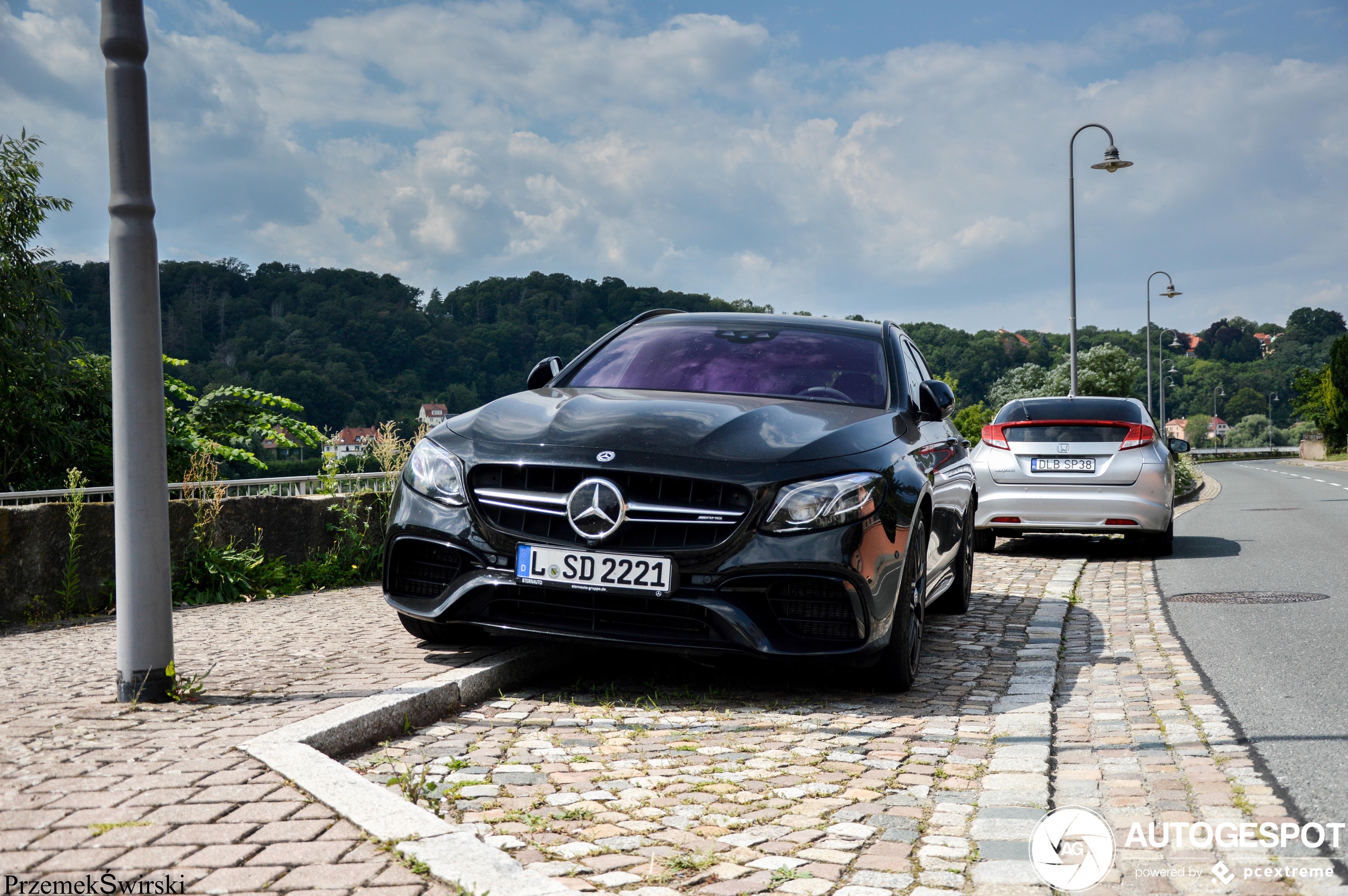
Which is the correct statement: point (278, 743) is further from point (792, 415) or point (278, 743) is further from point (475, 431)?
point (792, 415)

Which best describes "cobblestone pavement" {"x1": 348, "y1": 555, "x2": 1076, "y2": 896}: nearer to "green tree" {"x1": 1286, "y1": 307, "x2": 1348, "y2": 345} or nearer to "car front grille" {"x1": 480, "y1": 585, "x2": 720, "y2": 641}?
"car front grille" {"x1": 480, "y1": 585, "x2": 720, "y2": 641}

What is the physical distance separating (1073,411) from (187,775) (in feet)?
32.6

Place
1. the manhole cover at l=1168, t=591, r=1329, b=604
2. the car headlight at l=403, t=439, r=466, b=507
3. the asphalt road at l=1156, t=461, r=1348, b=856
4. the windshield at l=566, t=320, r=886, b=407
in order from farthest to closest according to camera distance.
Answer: the manhole cover at l=1168, t=591, r=1329, b=604, the windshield at l=566, t=320, r=886, b=407, the car headlight at l=403, t=439, r=466, b=507, the asphalt road at l=1156, t=461, r=1348, b=856

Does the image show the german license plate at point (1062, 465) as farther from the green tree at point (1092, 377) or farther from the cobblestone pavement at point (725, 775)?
the green tree at point (1092, 377)

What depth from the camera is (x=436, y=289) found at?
5447 cm

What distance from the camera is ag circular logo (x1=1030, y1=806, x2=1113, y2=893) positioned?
2.83 m

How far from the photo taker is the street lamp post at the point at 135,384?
163 inches

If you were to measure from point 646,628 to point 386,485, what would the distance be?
16.2 feet

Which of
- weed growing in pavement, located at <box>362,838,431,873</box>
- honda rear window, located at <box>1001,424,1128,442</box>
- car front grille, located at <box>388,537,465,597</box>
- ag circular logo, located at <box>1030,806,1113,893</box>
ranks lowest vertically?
ag circular logo, located at <box>1030,806,1113,893</box>

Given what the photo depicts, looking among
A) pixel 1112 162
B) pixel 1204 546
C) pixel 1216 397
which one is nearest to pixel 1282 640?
pixel 1204 546

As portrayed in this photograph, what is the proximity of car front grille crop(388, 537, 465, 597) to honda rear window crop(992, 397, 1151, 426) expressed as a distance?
7793 millimetres

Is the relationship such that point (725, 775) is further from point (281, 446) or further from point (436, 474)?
point (281, 446)

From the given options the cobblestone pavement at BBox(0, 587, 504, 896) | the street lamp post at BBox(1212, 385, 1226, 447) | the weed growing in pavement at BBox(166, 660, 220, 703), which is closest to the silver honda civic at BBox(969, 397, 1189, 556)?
the cobblestone pavement at BBox(0, 587, 504, 896)

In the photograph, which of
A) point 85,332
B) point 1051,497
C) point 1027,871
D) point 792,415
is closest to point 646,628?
point 792,415
